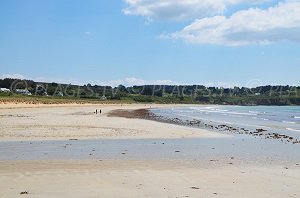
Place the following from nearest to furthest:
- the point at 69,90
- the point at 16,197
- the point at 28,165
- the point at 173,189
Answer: the point at 16,197, the point at 173,189, the point at 28,165, the point at 69,90

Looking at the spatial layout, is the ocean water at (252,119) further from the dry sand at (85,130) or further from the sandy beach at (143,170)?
the sandy beach at (143,170)

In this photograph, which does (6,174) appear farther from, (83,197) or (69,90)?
(69,90)

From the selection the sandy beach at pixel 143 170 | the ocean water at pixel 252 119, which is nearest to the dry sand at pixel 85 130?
the sandy beach at pixel 143 170

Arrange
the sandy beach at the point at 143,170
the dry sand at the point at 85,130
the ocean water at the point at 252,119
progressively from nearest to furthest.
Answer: the sandy beach at the point at 143,170, the dry sand at the point at 85,130, the ocean water at the point at 252,119

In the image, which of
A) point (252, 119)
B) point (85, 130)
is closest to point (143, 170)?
point (85, 130)

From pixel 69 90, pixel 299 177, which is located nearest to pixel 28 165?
pixel 299 177

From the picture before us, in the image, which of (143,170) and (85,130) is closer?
(143,170)

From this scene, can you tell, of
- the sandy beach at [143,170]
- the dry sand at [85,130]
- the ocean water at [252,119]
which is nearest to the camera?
the sandy beach at [143,170]

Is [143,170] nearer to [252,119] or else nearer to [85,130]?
[85,130]

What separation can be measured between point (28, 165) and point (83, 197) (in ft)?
13.8

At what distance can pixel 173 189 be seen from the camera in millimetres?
8156

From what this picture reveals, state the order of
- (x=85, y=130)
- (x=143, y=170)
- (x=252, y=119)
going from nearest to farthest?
(x=143, y=170)
(x=85, y=130)
(x=252, y=119)

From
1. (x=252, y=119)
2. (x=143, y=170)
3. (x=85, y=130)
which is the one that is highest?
(x=143, y=170)

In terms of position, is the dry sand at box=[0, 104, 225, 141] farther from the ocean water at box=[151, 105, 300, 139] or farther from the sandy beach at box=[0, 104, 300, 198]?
the ocean water at box=[151, 105, 300, 139]
